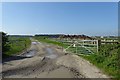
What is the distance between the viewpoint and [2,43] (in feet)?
84.0

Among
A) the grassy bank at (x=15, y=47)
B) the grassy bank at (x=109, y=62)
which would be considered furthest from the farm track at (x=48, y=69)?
the grassy bank at (x=15, y=47)

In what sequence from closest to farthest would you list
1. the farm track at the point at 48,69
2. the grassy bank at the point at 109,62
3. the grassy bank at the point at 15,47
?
the farm track at the point at 48,69, the grassy bank at the point at 109,62, the grassy bank at the point at 15,47

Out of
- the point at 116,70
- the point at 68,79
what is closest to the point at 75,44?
the point at 116,70

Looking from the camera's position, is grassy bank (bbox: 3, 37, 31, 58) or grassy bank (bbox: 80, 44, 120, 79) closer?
grassy bank (bbox: 80, 44, 120, 79)

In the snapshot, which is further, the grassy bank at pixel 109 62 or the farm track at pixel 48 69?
the grassy bank at pixel 109 62

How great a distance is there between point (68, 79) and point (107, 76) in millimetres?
2125

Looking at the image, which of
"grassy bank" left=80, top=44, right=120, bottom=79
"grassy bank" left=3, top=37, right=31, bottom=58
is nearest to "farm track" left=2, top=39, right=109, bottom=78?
"grassy bank" left=80, top=44, right=120, bottom=79

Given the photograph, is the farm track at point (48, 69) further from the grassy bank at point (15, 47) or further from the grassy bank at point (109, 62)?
the grassy bank at point (15, 47)

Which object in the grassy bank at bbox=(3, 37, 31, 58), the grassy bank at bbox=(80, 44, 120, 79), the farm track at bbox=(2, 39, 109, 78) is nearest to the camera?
the farm track at bbox=(2, 39, 109, 78)

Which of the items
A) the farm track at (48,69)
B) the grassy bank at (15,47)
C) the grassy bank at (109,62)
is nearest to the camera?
the farm track at (48,69)

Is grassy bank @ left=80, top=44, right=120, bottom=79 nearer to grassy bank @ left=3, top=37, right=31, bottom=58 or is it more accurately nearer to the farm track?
the farm track

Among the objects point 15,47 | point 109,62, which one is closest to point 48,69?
point 109,62

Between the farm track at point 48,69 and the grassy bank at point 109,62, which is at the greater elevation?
the grassy bank at point 109,62

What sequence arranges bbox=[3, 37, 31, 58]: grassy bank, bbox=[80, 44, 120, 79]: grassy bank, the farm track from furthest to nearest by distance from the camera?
1. bbox=[3, 37, 31, 58]: grassy bank
2. bbox=[80, 44, 120, 79]: grassy bank
3. the farm track
